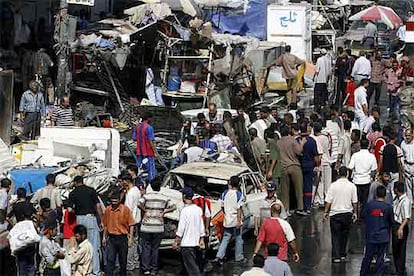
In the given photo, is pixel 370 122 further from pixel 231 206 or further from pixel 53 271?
pixel 53 271

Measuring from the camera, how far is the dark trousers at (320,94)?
1139 inches

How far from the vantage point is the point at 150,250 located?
15992mm

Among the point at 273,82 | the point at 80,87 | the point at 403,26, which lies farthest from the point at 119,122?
the point at 403,26

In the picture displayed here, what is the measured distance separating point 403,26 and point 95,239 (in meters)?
25.5

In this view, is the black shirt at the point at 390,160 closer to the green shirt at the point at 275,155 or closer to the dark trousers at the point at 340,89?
the green shirt at the point at 275,155

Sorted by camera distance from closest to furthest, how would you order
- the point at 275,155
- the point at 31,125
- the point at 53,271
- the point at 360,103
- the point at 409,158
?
the point at 53,271
the point at 275,155
the point at 409,158
the point at 31,125
the point at 360,103

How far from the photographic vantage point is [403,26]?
3869cm

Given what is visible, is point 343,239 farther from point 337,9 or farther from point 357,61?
point 337,9

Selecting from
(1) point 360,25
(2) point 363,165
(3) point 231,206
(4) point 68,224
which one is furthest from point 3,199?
(1) point 360,25

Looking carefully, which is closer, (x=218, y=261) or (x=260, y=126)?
(x=218, y=261)

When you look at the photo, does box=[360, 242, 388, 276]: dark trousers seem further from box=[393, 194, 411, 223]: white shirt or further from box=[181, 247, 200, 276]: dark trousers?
box=[181, 247, 200, 276]: dark trousers

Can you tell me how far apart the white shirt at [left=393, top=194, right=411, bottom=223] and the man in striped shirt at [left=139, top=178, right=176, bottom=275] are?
11.2 ft

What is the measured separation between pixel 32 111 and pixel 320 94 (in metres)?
9.19

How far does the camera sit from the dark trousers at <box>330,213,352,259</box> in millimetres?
16781
